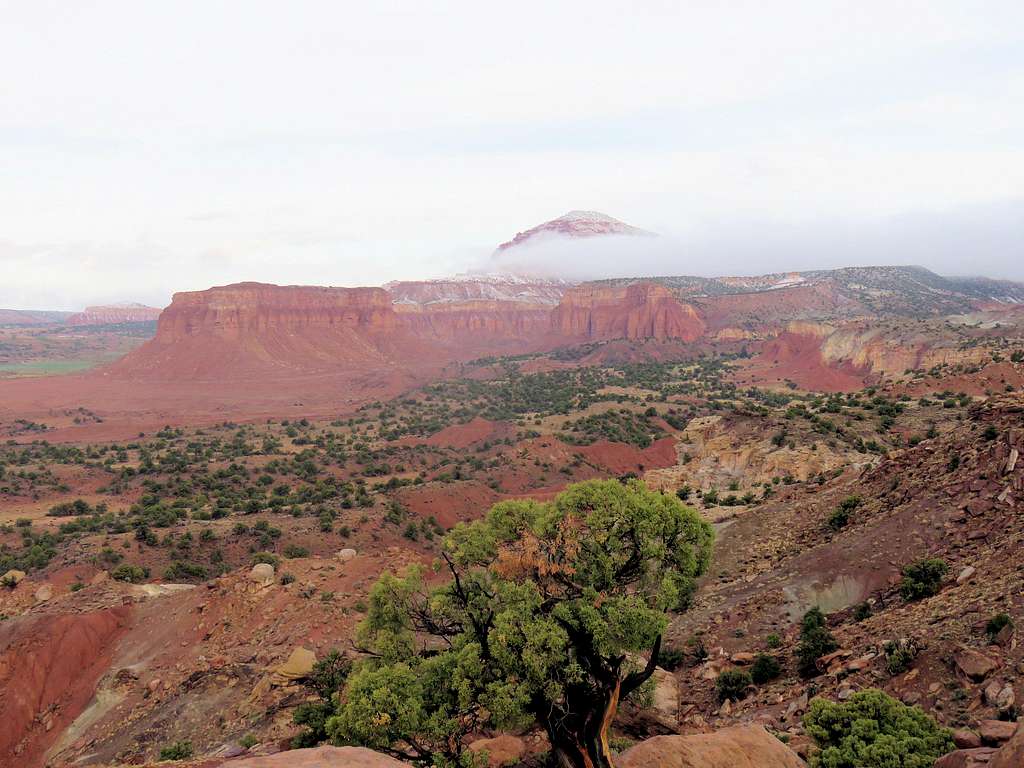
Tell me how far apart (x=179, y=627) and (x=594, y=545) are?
59.3 ft

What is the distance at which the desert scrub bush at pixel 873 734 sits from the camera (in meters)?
9.44

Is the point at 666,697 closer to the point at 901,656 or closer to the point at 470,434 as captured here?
the point at 901,656

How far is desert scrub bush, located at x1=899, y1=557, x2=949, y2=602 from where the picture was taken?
15.2m

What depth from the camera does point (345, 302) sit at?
16175 centimetres

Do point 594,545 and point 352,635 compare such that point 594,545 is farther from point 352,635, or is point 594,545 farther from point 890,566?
point 352,635

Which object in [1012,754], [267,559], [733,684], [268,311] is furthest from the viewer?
[268,311]

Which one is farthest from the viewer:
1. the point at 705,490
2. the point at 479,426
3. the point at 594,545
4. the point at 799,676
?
the point at 479,426

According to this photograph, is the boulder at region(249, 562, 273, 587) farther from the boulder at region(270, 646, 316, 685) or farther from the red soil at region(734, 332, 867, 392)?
the red soil at region(734, 332, 867, 392)

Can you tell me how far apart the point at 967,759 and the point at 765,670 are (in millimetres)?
7016

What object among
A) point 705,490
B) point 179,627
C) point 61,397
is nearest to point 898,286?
point 705,490

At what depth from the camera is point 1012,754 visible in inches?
279

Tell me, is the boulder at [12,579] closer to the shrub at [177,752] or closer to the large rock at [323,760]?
the shrub at [177,752]

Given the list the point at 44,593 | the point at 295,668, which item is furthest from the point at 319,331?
the point at 295,668

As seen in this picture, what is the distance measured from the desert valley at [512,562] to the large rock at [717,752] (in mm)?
71
